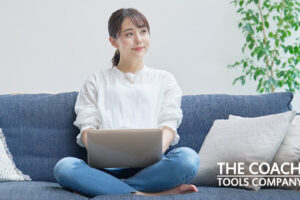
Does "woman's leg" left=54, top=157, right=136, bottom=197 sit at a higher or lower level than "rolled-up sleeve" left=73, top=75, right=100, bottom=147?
lower

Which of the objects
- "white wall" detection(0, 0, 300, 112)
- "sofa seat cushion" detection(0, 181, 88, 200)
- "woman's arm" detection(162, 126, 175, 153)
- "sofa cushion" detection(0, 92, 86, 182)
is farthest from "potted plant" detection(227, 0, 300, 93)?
"sofa seat cushion" detection(0, 181, 88, 200)

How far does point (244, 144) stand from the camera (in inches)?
76.7

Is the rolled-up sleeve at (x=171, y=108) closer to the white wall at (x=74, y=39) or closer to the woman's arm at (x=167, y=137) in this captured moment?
the woman's arm at (x=167, y=137)

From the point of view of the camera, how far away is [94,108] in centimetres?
218

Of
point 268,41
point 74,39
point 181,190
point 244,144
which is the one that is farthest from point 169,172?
point 74,39

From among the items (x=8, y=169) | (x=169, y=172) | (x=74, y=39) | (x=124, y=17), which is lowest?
(x=8, y=169)

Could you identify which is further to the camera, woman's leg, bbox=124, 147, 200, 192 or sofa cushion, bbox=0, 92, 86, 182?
sofa cushion, bbox=0, 92, 86, 182

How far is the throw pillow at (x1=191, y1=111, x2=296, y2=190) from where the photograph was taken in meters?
1.92

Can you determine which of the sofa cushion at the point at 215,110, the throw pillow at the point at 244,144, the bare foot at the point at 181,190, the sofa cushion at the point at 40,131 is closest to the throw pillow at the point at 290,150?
the throw pillow at the point at 244,144

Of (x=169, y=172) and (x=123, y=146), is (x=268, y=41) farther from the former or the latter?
(x=123, y=146)

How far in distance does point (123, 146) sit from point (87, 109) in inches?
20.8

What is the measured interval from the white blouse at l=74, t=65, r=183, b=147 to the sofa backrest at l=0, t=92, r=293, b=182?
0.28ft

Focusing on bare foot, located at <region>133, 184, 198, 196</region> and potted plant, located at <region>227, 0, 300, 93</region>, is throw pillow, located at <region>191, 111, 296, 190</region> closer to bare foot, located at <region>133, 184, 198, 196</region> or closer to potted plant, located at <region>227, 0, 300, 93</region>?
bare foot, located at <region>133, 184, 198, 196</region>

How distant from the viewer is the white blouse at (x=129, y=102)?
83.7 inches
